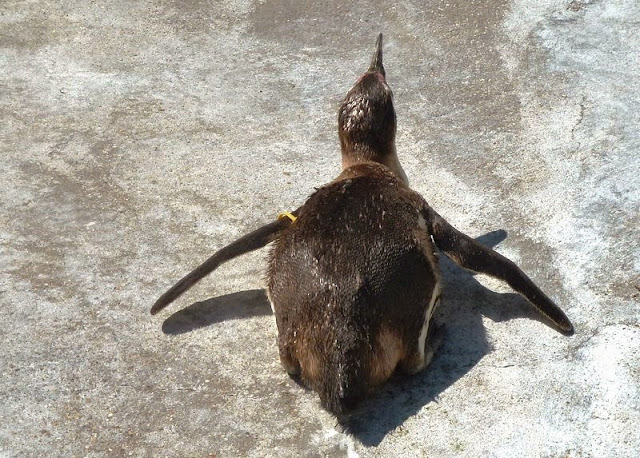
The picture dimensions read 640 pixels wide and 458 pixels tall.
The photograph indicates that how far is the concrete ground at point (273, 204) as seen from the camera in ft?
15.1

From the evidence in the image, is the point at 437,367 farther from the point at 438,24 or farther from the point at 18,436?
the point at 438,24

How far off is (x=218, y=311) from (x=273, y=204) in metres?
1.04

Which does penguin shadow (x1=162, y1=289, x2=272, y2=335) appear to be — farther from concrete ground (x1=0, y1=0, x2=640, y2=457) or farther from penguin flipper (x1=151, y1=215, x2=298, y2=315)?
penguin flipper (x1=151, y1=215, x2=298, y2=315)

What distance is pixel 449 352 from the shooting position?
197 inches

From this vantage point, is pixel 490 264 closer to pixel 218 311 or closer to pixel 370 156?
pixel 370 156

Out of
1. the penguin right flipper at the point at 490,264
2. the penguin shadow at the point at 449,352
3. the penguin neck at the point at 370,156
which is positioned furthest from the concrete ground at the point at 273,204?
the penguin neck at the point at 370,156

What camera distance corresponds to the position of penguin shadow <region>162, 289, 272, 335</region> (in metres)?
5.26

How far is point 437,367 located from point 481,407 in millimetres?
370

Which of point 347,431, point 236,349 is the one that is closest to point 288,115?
A: point 236,349

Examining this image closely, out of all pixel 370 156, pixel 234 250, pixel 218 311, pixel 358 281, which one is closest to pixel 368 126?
pixel 370 156

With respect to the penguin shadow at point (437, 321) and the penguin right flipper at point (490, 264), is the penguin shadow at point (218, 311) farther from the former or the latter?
the penguin right flipper at point (490, 264)

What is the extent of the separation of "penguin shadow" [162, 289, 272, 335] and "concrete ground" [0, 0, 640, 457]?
16 mm

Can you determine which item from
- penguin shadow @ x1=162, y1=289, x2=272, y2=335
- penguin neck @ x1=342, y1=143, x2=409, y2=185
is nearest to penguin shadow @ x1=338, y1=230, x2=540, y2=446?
penguin neck @ x1=342, y1=143, x2=409, y2=185

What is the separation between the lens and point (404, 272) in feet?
15.4
